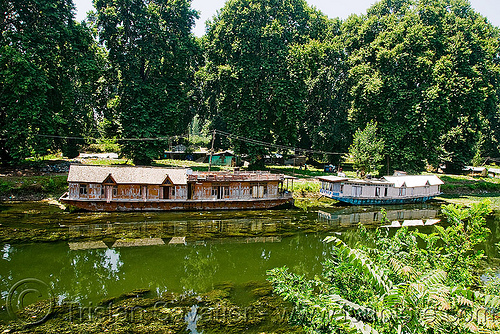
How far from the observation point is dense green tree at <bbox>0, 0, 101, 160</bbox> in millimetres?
30578

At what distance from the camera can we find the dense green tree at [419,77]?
43.3 meters

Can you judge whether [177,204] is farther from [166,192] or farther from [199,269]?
[199,269]

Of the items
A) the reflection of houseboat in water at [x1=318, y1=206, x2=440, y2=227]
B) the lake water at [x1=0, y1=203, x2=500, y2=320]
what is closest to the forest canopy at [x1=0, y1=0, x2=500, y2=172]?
the reflection of houseboat in water at [x1=318, y1=206, x2=440, y2=227]

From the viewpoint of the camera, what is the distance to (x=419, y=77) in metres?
44.7

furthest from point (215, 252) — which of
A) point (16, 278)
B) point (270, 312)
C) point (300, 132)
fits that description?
point (300, 132)

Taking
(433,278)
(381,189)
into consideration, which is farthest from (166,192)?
(433,278)

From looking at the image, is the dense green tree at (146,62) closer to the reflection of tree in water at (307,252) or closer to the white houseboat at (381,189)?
the white houseboat at (381,189)

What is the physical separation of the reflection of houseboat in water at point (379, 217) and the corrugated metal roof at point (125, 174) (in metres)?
14.2

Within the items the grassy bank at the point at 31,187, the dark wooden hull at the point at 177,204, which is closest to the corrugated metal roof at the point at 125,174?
the dark wooden hull at the point at 177,204

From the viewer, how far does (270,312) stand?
12445mm

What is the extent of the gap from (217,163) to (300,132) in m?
16.4

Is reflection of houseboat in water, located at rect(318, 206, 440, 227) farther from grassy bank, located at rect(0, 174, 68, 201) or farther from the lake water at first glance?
grassy bank, located at rect(0, 174, 68, 201)

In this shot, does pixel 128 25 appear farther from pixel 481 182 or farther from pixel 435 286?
pixel 481 182

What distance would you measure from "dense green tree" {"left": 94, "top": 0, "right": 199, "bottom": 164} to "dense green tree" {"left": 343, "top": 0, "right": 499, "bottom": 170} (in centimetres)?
2664
